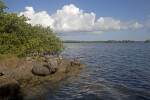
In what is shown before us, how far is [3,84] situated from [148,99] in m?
13.9

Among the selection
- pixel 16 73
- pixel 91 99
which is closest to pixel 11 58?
pixel 16 73

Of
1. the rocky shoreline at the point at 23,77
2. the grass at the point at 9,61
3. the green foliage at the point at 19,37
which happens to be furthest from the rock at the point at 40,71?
the green foliage at the point at 19,37

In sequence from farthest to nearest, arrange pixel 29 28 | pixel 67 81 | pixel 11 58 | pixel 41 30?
pixel 41 30 → pixel 29 28 → pixel 11 58 → pixel 67 81

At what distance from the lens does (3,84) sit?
37.1ft

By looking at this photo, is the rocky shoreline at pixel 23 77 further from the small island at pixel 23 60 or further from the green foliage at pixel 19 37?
the green foliage at pixel 19 37

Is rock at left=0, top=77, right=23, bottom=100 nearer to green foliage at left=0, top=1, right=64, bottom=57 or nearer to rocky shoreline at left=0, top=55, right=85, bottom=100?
rocky shoreline at left=0, top=55, right=85, bottom=100

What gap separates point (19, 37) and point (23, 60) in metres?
5.07

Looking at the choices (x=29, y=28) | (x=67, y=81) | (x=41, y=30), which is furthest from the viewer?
(x=41, y=30)

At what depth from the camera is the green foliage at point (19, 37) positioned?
19031mm

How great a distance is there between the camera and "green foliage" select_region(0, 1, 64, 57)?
62.4 feet

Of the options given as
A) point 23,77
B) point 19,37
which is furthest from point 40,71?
point 19,37

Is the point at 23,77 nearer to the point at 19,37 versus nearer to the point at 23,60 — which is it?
the point at 23,60

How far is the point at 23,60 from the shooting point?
18.8 metres

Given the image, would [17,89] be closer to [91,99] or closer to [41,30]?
[91,99]
